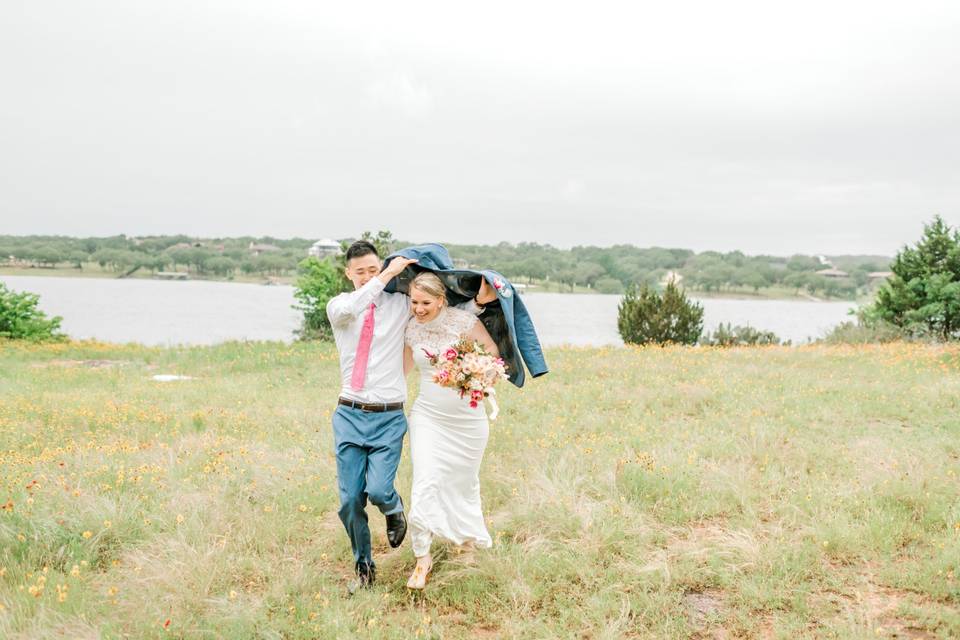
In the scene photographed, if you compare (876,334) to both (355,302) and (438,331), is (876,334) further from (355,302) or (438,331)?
(355,302)

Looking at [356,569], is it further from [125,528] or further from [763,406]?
[763,406]

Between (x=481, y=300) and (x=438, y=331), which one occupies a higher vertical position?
(x=481, y=300)

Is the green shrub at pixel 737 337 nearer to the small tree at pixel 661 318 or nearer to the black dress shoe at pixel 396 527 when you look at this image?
the small tree at pixel 661 318

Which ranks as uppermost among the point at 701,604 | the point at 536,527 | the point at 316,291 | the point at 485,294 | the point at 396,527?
the point at 485,294

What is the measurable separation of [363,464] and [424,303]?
134 cm

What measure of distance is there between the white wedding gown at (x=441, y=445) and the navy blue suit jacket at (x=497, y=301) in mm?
232

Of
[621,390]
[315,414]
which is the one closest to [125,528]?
[315,414]

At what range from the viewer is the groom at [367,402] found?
5180 millimetres

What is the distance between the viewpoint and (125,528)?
19.6ft

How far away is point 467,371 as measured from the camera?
5223mm

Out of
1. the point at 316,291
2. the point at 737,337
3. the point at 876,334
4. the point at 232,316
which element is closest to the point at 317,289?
the point at 316,291

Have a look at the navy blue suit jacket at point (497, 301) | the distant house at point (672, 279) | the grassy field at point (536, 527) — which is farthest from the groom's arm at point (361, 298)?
the distant house at point (672, 279)

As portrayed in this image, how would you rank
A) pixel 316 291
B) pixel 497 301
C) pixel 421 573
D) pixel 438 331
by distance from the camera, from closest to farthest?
pixel 421 573, pixel 438 331, pixel 497 301, pixel 316 291

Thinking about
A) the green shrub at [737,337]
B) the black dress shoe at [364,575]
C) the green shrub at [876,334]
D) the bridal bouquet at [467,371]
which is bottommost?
the black dress shoe at [364,575]
